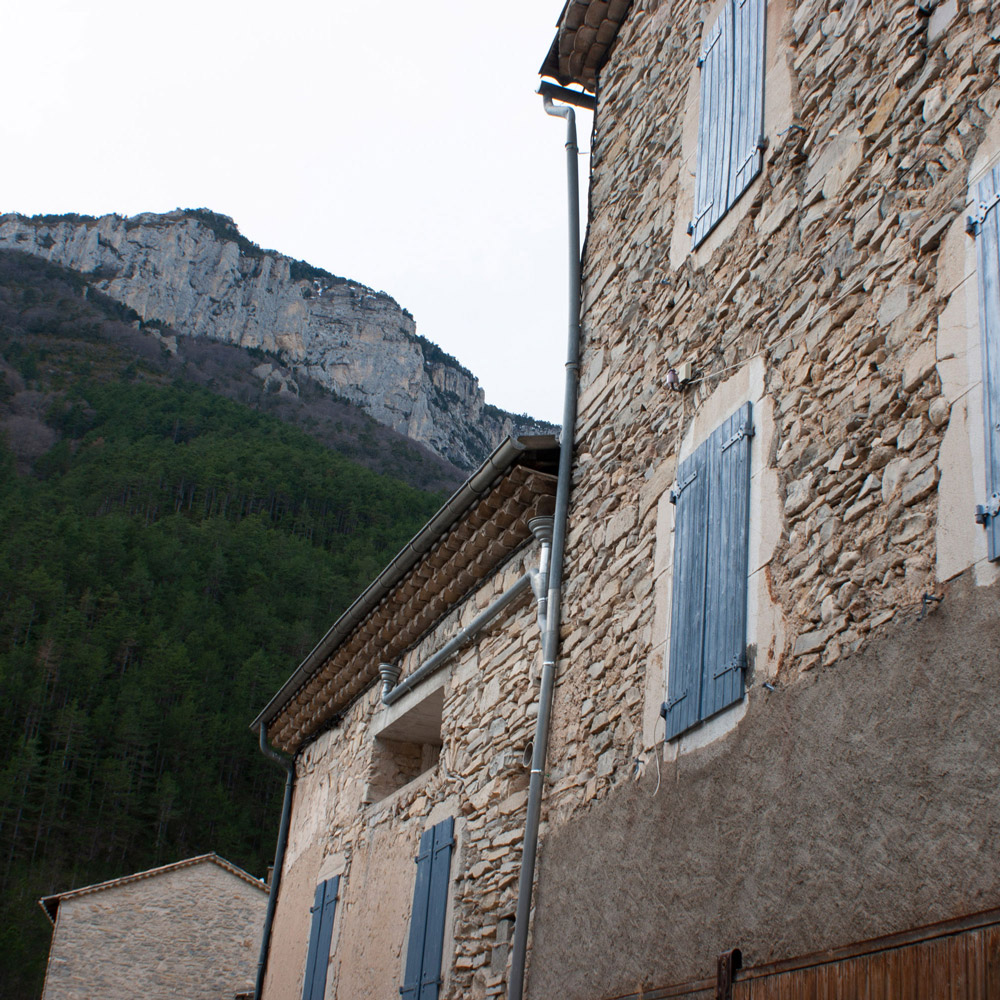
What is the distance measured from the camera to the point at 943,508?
3.18m

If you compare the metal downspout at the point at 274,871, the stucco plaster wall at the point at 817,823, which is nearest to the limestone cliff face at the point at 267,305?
the metal downspout at the point at 274,871

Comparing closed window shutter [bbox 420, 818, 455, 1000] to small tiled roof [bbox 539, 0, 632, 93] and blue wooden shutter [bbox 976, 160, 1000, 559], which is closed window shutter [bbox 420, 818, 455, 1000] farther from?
small tiled roof [bbox 539, 0, 632, 93]

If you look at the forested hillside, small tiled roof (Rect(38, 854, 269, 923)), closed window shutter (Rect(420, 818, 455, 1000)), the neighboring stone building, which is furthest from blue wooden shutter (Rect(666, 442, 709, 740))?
the forested hillside

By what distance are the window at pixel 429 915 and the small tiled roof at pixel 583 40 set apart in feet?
15.5

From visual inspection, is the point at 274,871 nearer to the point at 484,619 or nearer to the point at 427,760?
the point at 427,760

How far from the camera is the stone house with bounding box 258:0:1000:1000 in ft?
9.97

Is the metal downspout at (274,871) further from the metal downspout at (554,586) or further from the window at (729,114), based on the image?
the window at (729,114)

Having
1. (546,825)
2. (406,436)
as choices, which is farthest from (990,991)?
(406,436)

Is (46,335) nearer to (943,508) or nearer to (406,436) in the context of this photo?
(406,436)

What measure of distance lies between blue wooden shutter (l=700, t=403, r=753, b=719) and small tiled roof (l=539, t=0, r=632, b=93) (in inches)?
138

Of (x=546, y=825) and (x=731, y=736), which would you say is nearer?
(x=731, y=736)

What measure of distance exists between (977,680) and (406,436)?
8580cm

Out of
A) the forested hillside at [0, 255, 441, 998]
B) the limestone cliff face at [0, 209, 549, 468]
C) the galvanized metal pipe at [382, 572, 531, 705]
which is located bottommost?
the galvanized metal pipe at [382, 572, 531, 705]

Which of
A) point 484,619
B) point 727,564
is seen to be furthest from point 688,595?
point 484,619
